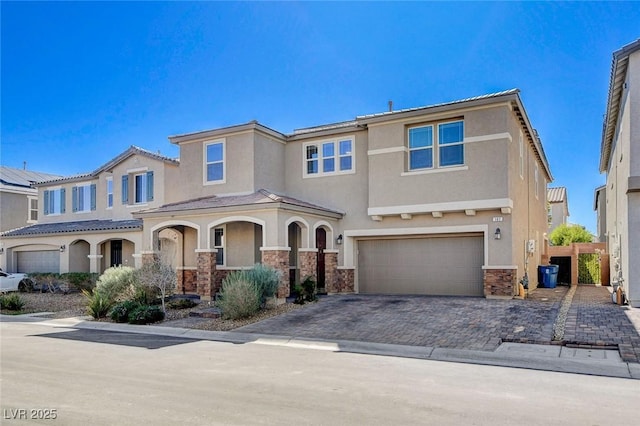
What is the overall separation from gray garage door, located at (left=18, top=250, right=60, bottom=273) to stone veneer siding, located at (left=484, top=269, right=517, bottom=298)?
2149 cm

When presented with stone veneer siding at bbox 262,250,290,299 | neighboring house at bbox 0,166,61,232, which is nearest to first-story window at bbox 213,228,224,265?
stone veneer siding at bbox 262,250,290,299

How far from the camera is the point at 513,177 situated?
1675cm

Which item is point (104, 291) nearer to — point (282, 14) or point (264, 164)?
point (264, 164)

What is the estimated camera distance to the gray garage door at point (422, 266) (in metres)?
17.1

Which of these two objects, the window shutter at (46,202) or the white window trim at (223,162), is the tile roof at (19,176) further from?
the white window trim at (223,162)

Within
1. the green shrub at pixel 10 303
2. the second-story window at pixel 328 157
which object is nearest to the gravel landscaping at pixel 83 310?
the green shrub at pixel 10 303

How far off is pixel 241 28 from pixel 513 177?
10.6 meters

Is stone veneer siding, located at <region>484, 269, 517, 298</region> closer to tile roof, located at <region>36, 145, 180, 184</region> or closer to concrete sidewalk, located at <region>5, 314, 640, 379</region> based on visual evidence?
concrete sidewalk, located at <region>5, 314, 640, 379</region>

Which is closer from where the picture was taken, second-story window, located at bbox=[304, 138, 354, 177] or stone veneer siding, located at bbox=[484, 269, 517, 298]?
stone veneer siding, located at bbox=[484, 269, 517, 298]

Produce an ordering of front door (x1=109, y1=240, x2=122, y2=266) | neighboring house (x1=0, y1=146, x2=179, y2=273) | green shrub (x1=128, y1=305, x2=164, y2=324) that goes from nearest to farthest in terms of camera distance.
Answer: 1. green shrub (x1=128, y1=305, x2=164, y2=324)
2. neighboring house (x1=0, y1=146, x2=179, y2=273)
3. front door (x1=109, y1=240, x2=122, y2=266)

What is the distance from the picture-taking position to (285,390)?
692 centimetres

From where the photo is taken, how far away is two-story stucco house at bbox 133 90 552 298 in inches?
633

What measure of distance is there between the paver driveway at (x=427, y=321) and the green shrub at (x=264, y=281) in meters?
0.99

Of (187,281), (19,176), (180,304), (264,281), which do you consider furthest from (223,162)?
(19,176)
